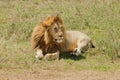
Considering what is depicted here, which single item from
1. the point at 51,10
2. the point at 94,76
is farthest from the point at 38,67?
the point at 51,10

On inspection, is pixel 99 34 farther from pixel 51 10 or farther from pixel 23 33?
pixel 51 10

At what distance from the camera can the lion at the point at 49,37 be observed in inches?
306

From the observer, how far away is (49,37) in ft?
25.5

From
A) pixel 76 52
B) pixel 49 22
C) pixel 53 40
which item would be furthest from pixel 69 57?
pixel 49 22

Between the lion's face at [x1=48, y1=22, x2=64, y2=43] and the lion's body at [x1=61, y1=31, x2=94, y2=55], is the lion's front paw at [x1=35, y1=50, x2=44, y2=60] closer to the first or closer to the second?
the lion's face at [x1=48, y1=22, x2=64, y2=43]

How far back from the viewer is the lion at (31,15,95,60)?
777 centimetres

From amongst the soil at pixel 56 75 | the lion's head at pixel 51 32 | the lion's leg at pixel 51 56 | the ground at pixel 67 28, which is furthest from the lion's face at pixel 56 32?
the soil at pixel 56 75

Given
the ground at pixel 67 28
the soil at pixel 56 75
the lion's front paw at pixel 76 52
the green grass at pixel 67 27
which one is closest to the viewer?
the soil at pixel 56 75

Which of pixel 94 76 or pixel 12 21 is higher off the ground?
pixel 12 21

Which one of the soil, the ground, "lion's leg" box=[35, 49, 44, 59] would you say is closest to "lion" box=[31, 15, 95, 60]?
"lion's leg" box=[35, 49, 44, 59]

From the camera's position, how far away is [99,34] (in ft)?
31.2

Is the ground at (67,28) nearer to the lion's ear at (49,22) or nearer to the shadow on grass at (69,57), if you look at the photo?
the shadow on grass at (69,57)

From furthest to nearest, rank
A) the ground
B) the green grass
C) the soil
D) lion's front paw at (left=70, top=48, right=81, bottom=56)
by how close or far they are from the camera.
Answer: lion's front paw at (left=70, top=48, right=81, bottom=56) < the green grass < the ground < the soil

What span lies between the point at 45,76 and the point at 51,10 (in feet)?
14.7
